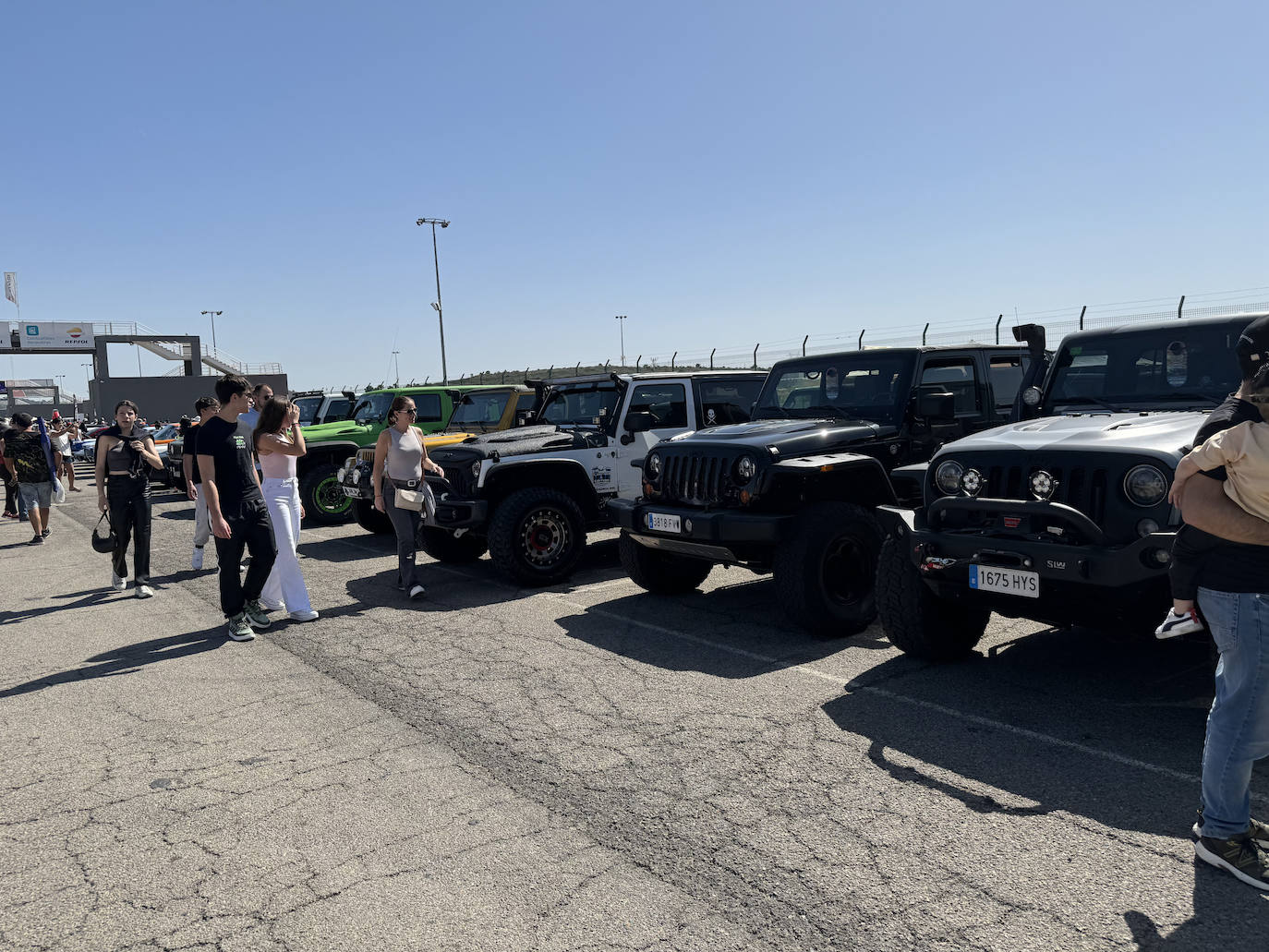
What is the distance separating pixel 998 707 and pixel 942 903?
6.41ft

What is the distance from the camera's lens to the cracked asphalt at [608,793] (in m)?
2.90

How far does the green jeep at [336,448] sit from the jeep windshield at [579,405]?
3.15m

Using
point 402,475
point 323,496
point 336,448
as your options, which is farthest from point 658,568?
point 323,496

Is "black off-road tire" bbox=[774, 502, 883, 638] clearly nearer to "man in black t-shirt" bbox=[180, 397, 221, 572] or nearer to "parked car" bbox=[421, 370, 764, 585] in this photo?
"parked car" bbox=[421, 370, 764, 585]

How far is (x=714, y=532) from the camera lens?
614 centimetres

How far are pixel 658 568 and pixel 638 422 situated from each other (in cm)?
186

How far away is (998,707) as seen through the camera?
467 cm

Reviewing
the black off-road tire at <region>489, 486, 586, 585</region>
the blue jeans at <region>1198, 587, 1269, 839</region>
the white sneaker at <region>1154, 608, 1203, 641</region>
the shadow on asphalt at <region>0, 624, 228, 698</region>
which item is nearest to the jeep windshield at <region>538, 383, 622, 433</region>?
the black off-road tire at <region>489, 486, 586, 585</region>

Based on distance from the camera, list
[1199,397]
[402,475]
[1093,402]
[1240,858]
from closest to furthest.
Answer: [1240,858], [1199,397], [1093,402], [402,475]

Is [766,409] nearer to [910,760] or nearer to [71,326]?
[910,760]

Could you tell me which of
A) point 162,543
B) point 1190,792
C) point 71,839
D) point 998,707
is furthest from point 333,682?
point 162,543

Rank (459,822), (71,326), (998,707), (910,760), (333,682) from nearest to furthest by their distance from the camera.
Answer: (459,822), (910,760), (998,707), (333,682), (71,326)

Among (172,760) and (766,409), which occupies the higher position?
(766,409)

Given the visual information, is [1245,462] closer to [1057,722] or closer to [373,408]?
[1057,722]
